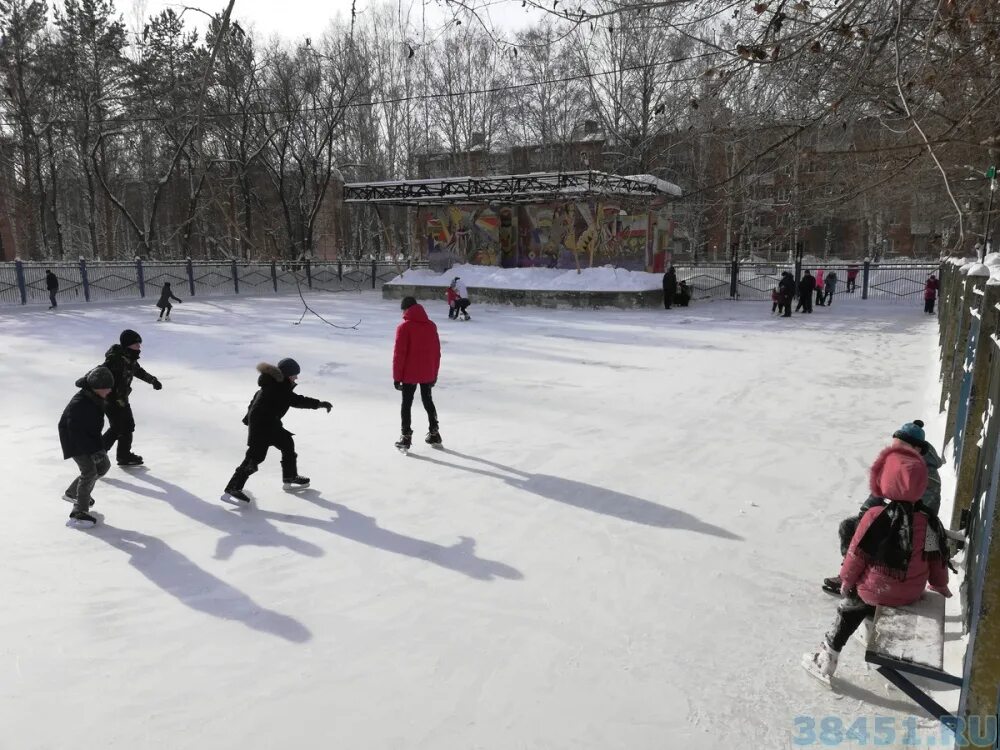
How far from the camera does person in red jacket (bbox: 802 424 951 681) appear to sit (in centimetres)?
261

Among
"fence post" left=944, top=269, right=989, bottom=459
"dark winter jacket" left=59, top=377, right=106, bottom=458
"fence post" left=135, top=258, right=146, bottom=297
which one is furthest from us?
"fence post" left=135, top=258, right=146, bottom=297

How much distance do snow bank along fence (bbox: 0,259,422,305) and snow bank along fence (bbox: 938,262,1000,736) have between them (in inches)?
649

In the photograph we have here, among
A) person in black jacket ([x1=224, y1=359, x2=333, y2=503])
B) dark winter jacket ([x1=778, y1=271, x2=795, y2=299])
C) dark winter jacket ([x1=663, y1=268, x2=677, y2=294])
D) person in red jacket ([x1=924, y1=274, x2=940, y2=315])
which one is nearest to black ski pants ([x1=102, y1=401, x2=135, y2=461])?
person in black jacket ([x1=224, y1=359, x2=333, y2=503])

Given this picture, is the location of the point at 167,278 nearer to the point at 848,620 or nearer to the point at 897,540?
the point at 848,620

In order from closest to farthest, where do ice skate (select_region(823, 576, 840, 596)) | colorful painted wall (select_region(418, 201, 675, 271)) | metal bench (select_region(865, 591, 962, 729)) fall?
metal bench (select_region(865, 591, 962, 729)), ice skate (select_region(823, 576, 840, 596)), colorful painted wall (select_region(418, 201, 675, 271))

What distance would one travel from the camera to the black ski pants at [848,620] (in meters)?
2.80

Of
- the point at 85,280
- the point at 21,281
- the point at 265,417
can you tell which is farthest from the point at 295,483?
the point at 85,280

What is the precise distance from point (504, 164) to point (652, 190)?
21664mm

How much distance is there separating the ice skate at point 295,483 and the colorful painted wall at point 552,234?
1764 centimetres

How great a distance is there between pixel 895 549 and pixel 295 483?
420 centimetres

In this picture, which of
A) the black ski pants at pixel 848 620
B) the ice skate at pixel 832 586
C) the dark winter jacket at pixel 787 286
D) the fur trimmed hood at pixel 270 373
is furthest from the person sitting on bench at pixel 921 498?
the dark winter jacket at pixel 787 286

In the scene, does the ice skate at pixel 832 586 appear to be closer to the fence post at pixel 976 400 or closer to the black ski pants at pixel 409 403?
the fence post at pixel 976 400

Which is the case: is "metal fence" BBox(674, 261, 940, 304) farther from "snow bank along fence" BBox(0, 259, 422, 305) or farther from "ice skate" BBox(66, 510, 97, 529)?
"ice skate" BBox(66, 510, 97, 529)

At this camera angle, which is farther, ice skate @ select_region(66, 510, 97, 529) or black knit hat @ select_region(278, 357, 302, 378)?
black knit hat @ select_region(278, 357, 302, 378)
